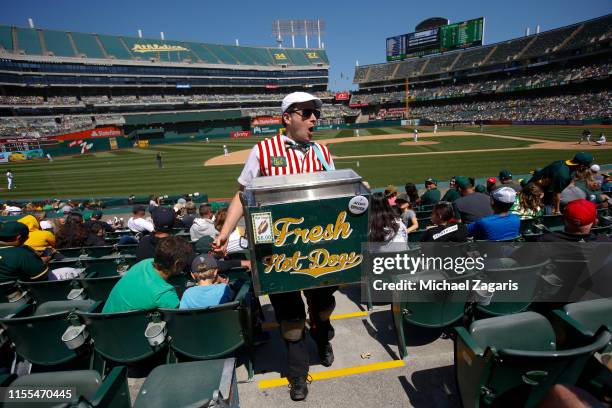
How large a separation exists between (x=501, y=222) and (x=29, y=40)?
84.2 meters

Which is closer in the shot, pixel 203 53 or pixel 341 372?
pixel 341 372

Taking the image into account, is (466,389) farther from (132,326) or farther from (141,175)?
(141,175)

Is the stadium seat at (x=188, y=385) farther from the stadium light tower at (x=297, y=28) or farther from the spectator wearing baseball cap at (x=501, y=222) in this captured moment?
the stadium light tower at (x=297, y=28)

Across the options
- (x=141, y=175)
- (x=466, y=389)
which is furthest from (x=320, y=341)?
(x=141, y=175)

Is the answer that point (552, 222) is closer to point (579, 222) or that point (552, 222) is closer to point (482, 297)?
point (579, 222)

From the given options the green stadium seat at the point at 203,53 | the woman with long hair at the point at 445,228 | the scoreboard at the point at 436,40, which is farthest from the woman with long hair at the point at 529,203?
the green stadium seat at the point at 203,53

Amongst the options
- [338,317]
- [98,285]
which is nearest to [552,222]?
[338,317]

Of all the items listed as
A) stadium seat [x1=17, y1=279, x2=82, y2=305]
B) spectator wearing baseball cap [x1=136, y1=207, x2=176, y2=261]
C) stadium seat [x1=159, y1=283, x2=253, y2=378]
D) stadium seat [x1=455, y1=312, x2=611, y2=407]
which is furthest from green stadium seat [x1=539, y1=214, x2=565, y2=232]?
stadium seat [x1=17, y1=279, x2=82, y2=305]

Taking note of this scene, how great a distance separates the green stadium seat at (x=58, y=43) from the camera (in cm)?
6112

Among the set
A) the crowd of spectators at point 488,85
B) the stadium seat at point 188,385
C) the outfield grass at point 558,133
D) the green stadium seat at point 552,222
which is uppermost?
the crowd of spectators at point 488,85

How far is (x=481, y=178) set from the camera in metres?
16.7

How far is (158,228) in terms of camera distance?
14.0ft

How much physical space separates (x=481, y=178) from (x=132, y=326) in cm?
1761

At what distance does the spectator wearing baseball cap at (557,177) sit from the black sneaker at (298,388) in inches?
256
